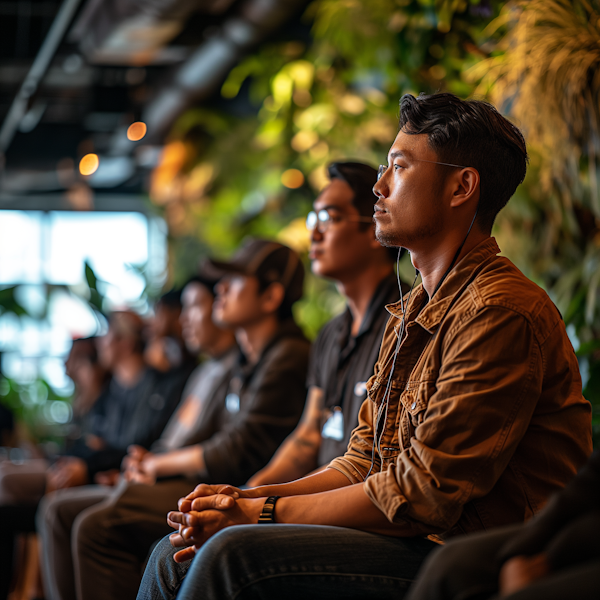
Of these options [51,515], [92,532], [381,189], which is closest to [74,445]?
[51,515]

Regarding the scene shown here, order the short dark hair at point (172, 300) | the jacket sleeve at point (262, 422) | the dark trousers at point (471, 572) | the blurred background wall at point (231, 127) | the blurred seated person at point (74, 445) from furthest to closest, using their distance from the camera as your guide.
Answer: the short dark hair at point (172, 300), the blurred seated person at point (74, 445), the jacket sleeve at point (262, 422), the blurred background wall at point (231, 127), the dark trousers at point (471, 572)

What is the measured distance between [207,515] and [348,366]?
82cm

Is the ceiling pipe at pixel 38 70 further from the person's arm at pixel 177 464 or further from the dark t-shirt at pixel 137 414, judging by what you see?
the person's arm at pixel 177 464

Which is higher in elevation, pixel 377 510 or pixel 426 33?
pixel 426 33

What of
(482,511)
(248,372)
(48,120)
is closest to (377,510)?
(482,511)

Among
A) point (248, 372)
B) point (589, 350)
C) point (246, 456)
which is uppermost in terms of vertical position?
point (589, 350)

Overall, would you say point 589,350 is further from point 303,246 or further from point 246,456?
point 303,246

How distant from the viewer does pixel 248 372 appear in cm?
277

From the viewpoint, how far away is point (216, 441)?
258 centimetres

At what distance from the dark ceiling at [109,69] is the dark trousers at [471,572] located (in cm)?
391

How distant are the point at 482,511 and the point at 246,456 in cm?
141

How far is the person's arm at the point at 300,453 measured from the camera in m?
2.21

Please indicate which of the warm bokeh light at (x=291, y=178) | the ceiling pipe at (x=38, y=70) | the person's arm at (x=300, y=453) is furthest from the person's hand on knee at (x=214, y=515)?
the ceiling pipe at (x=38, y=70)

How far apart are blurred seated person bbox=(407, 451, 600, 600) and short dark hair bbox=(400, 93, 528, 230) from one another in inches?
24.7
